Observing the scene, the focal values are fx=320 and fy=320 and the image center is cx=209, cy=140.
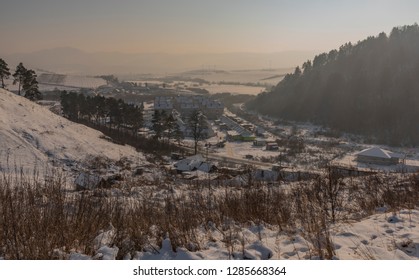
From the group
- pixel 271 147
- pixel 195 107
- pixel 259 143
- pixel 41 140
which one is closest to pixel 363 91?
pixel 195 107

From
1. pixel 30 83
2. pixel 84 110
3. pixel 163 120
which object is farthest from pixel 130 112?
pixel 30 83

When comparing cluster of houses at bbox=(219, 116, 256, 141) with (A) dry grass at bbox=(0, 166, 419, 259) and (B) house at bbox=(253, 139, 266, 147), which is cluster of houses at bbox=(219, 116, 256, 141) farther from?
(A) dry grass at bbox=(0, 166, 419, 259)

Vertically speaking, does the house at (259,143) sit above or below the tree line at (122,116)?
below

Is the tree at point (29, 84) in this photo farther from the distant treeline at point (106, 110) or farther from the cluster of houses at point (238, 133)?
the cluster of houses at point (238, 133)

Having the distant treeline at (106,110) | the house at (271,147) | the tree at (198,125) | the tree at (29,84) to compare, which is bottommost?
the house at (271,147)

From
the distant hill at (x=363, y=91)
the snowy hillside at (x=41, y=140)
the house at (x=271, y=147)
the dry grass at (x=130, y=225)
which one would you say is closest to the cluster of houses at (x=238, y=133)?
the house at (x=271, y=147)
